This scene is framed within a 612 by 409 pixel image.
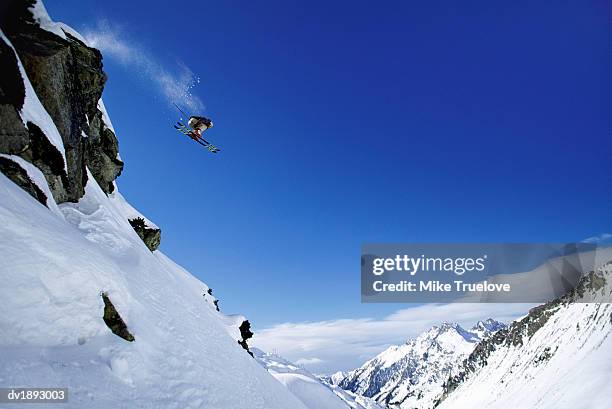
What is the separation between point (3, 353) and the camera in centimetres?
758

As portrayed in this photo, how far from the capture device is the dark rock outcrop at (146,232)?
28.1 meters

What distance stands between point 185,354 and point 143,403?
3581mm

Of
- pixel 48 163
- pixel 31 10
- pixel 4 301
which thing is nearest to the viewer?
pixel 4 301

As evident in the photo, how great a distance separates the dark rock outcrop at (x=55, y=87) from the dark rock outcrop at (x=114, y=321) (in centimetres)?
848

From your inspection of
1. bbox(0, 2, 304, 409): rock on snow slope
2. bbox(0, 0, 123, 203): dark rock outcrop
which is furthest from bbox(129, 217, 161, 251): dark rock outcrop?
bbox(0, 2, 304, 409): rock on snow slope

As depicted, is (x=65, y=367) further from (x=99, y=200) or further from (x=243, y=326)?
(x=243, y=326)

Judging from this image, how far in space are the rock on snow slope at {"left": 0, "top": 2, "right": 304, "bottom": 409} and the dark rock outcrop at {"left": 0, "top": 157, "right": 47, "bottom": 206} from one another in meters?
0.08

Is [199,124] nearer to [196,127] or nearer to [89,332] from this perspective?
[196,127]

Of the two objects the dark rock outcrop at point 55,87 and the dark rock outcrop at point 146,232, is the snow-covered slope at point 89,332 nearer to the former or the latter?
the dark rock outcrop at point 55,87

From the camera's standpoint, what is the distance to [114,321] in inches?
427

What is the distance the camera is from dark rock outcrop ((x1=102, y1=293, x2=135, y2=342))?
10.7 metres

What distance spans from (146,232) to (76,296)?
2008 cm

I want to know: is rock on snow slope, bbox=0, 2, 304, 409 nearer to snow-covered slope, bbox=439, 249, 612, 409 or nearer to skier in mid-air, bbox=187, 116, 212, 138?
skier in mid-air, bbox=187, 116, 212, 138

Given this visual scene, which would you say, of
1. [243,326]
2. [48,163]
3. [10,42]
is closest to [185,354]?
[48,163]
